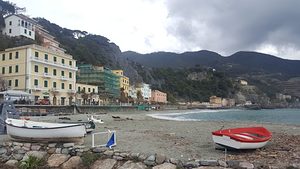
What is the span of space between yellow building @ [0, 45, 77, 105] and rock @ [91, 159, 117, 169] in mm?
44246

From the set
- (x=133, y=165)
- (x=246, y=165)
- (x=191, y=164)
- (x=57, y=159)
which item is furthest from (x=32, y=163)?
(x=246, y=165)

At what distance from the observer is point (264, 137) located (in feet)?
40.3

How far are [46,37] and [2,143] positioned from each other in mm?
88714

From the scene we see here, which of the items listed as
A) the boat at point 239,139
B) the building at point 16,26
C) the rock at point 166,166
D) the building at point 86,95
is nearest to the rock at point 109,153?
the rock at point 166,166

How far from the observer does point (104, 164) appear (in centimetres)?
1039

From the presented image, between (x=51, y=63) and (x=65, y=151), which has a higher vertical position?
(x=51, y=63)

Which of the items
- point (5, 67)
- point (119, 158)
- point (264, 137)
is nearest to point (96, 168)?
point (119, 158)

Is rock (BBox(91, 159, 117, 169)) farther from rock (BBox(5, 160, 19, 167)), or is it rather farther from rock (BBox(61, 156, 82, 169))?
rock (BBox(5, 160, 19, 167))

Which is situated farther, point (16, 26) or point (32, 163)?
point (16, 26)

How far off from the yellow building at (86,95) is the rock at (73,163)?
169 feet

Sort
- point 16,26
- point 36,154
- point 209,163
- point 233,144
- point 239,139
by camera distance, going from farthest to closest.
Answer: point 16,26 < point 36,154 < point 233,144 < point 239,139 < point 209,163

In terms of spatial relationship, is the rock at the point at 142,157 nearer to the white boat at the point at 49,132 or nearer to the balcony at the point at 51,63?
the white boat at the point at 49,132

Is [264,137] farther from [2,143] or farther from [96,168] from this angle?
[2,143]

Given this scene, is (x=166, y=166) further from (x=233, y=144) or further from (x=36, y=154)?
(x=36, y=154)
